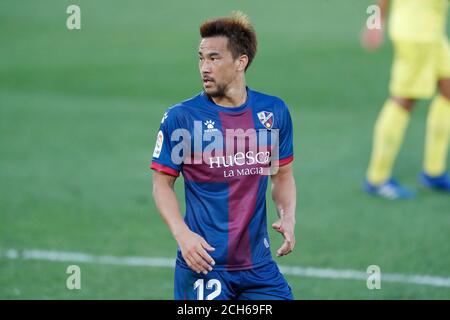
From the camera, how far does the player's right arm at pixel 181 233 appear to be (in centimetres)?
455

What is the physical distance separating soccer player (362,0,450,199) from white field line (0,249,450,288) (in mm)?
2305

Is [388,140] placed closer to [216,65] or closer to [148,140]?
[148,140]

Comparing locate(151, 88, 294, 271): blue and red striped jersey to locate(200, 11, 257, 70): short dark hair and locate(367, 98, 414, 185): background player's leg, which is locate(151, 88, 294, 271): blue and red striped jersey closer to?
locate(200, 11, 257, 70): short dark hair

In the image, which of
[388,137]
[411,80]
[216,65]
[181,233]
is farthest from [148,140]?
[181,233]

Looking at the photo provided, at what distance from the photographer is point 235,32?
16.3 feet

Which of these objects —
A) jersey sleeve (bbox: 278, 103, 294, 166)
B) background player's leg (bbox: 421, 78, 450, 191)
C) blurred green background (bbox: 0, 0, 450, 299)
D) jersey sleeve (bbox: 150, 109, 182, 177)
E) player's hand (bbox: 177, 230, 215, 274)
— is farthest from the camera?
background player's leg (bbox: 421, 78, 450, 191)

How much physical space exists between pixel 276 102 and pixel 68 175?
18.0 ft

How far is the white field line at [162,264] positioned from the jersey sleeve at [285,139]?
2.34 m

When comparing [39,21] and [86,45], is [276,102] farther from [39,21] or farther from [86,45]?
[39,21]

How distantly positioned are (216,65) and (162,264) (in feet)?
9.82

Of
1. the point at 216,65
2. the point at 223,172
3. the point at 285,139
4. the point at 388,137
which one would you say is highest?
the point at 216,65

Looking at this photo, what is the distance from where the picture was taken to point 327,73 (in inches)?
616

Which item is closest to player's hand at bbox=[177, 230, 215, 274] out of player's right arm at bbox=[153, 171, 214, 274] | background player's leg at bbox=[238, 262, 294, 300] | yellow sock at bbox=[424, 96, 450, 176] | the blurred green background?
player's right arm at bbox=[153, 171, 214, 274]

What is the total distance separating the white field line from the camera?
7125mm
